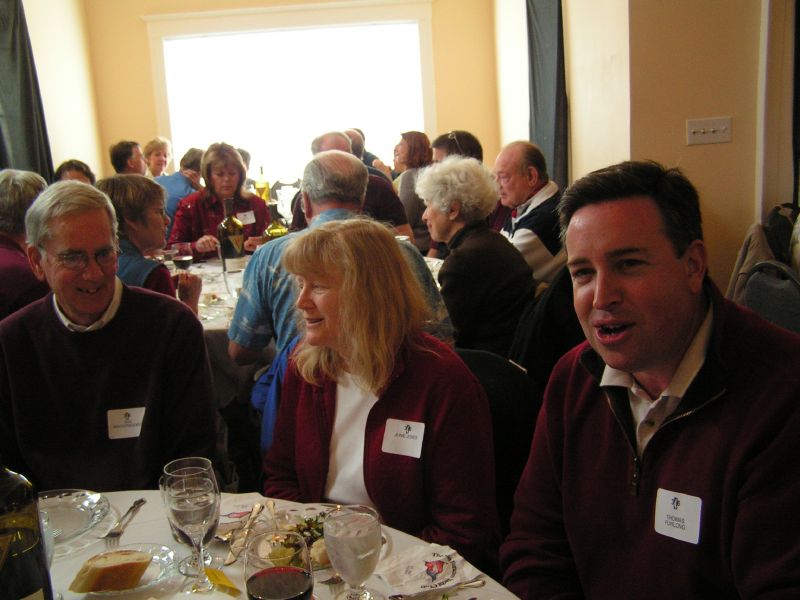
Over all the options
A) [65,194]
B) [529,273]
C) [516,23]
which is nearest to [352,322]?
[65,194]

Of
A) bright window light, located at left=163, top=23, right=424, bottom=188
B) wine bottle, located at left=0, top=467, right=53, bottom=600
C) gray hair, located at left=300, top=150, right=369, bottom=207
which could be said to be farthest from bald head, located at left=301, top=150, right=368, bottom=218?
bright window light, located at left=163, top=23, right=424, bottom=188

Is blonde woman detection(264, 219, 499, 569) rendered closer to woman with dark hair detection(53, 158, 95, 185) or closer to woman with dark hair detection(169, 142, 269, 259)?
woman with dark hair detection(169, 142, 269, 259)

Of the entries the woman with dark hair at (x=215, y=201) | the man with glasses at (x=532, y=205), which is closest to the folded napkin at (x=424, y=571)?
the man with glasses at (x=532, y=205)

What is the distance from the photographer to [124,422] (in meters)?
1.81

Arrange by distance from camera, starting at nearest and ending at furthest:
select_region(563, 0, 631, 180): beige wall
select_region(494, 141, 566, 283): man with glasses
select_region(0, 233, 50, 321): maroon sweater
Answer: select_region(0, 233, 50, 321): maroon sweater
select_region(494, 141, 566, 283): man with glasses
select_region(563, 0, 631, 180): beige wall

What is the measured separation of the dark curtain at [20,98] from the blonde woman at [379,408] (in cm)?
552

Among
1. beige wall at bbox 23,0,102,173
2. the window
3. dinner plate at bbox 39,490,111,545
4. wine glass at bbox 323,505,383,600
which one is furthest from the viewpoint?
the window

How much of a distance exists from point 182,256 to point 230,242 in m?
0.32

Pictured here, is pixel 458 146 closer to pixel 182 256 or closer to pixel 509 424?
pixel 182 256

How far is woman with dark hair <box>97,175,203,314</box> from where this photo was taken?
260 cm

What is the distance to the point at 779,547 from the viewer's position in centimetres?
103

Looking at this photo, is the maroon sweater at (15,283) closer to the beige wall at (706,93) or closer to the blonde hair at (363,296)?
the blonde hair at (363,296)

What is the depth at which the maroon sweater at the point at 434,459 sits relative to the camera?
1.48 m

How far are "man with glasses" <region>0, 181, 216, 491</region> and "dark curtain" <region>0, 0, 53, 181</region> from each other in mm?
4966
